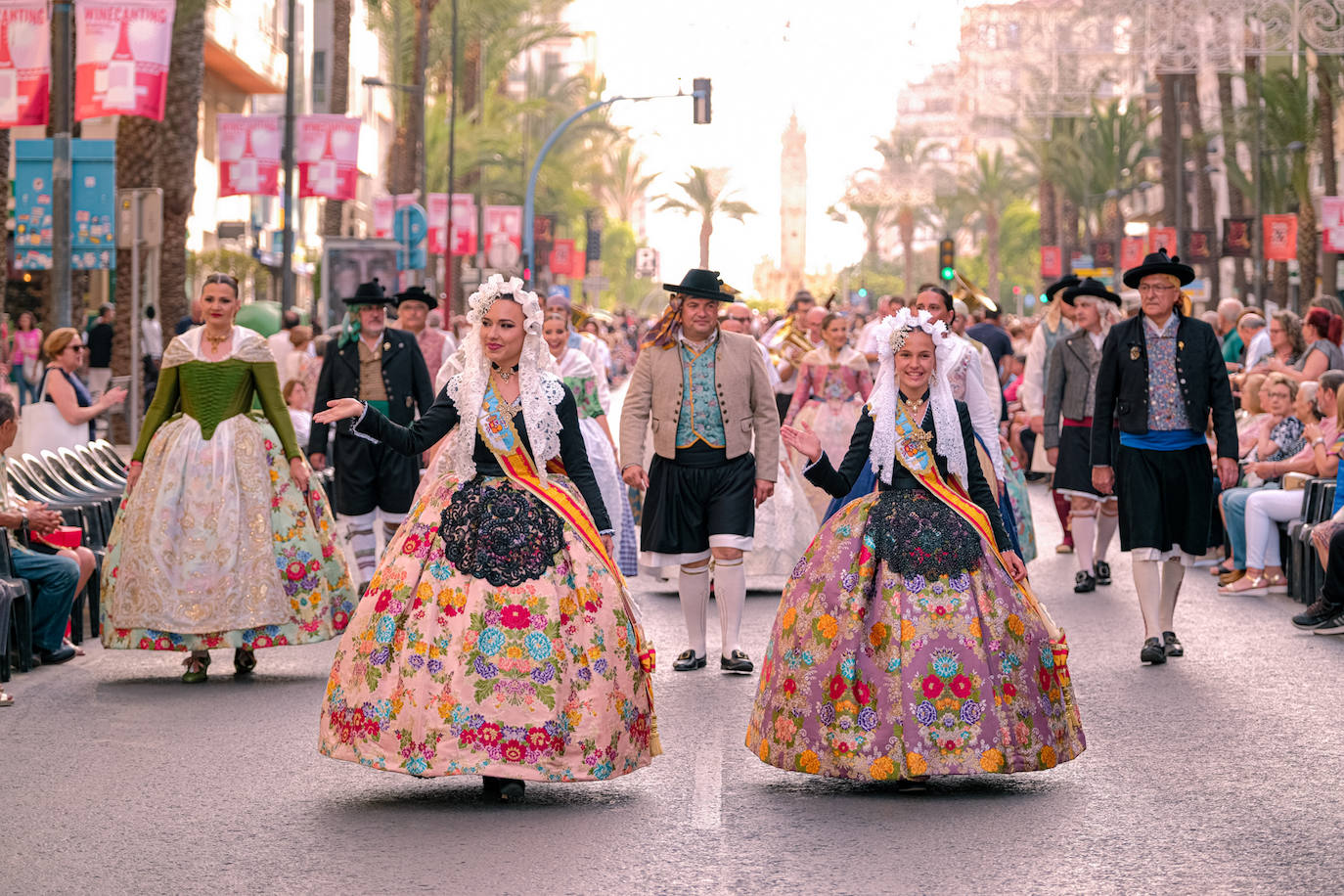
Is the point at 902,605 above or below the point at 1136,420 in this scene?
below

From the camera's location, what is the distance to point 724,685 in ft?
35.4

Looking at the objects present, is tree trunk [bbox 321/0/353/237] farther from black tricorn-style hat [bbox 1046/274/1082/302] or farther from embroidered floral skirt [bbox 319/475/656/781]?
embroidered floral skirt [bbox 319/475/656/781]

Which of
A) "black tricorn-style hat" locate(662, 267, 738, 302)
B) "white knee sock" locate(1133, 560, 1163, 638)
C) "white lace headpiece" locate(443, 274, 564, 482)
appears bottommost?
"white knee sock" locate(1133, 560, 1163, 638)

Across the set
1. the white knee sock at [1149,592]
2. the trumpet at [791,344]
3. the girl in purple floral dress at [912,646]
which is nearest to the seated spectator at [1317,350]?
the trumpet at [791,344]

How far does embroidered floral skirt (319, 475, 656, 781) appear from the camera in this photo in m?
7.47

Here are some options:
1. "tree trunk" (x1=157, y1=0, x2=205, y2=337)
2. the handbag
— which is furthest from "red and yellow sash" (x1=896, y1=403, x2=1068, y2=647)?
"tree trunk" (x1=157, y1=0, x2=205, y2=337)

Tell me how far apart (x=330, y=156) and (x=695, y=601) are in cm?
2481

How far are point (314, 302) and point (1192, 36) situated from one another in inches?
940

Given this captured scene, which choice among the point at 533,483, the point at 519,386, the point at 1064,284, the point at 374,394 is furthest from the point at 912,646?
the point at 1064,284

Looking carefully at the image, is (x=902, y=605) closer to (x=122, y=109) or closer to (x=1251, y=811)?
(x=1251, y=811)

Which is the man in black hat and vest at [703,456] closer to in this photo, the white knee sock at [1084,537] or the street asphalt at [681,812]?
the street asphalt at [681,812]

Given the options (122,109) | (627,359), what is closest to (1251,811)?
(122,109)

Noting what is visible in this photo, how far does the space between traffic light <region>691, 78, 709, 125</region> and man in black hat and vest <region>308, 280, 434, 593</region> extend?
28.1 m

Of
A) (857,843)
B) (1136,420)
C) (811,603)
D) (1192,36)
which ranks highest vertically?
(1192,36)
